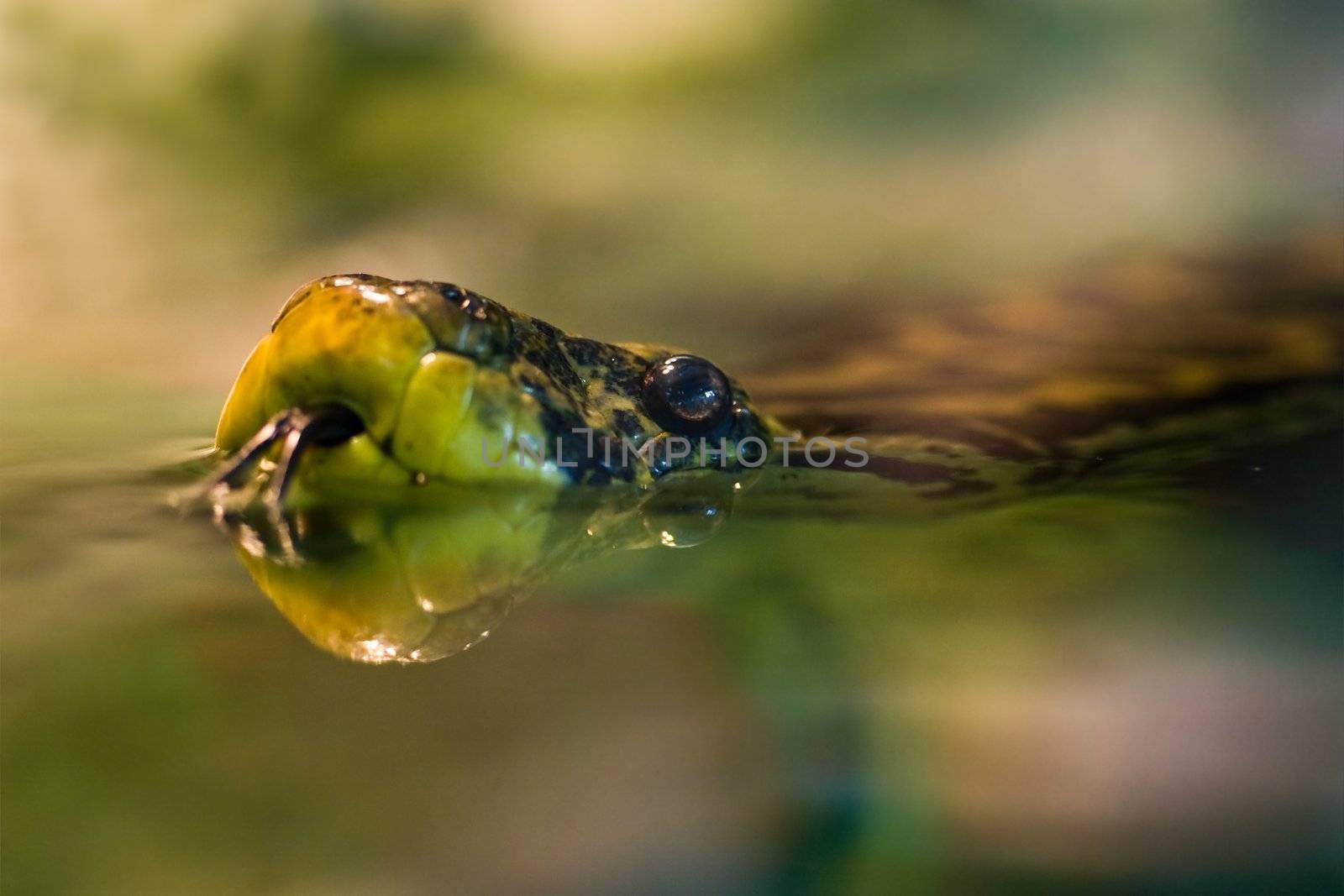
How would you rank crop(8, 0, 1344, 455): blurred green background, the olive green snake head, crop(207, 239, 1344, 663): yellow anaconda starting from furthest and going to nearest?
crop(8, 0, 1344, 455): blurred green background
the olive green snake head
crop(207, 239, 1344, 663): yellow anaconda

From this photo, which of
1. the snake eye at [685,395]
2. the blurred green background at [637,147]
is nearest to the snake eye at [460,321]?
the snake eye at [685,395]

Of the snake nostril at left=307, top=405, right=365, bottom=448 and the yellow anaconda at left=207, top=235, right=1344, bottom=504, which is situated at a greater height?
the yellow anaconda at left=207, top=235, right=1344, bottom=504

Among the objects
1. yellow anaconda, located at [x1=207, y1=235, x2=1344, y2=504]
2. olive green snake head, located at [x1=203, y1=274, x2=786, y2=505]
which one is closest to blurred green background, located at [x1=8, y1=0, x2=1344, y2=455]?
yellow anaconda, located at [x1=207, y1=235, x2=1344, y2=504]

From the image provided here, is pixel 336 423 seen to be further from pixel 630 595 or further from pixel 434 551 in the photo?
pixel 630 595

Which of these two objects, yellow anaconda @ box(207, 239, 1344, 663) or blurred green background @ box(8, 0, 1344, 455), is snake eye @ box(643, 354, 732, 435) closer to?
yellow anaconda @ box(207, 239, 1344, 663)

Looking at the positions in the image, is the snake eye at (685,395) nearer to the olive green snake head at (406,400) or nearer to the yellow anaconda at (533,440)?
the yellow anaconda at (533,440)

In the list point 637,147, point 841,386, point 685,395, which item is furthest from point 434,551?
point 637,147
